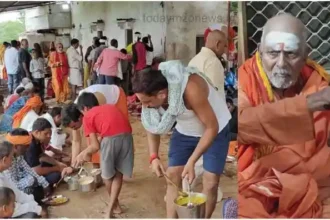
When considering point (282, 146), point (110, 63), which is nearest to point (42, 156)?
point (110, 63)

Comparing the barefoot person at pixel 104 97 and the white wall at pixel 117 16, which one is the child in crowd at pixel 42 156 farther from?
the white wall at pixel 117 16

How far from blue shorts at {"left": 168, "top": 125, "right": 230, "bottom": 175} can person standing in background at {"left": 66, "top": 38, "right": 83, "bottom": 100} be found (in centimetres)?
43

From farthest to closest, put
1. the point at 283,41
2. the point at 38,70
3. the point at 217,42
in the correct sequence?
the point at 38,70
the point at 217,42
the point at 283,41

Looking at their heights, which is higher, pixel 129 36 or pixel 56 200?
pixel 129 36

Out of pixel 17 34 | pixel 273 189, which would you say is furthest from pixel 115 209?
pixel 17 34

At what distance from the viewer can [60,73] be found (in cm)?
189

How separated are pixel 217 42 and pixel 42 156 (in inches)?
34.4

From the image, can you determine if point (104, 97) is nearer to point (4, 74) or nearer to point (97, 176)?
point (97, 176)

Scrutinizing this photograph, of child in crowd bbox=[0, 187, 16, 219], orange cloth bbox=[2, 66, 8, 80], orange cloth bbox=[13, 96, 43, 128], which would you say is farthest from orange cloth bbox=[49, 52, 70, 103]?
child in crowd bbox=[0, 187, 16, 219]

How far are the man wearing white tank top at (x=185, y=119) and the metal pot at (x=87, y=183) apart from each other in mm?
263

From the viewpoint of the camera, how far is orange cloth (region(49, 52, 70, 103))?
1863 mm

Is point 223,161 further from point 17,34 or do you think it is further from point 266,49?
point 17,34

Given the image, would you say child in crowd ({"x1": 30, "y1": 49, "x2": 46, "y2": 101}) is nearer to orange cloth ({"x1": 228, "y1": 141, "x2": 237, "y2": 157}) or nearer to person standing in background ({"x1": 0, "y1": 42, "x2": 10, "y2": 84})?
person standing in background ({"x1": 0, "y1": 42, "x2": 10, "y2": 84})

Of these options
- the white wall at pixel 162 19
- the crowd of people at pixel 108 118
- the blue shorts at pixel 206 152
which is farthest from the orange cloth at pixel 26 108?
the blue shorts at pixel 206 152
